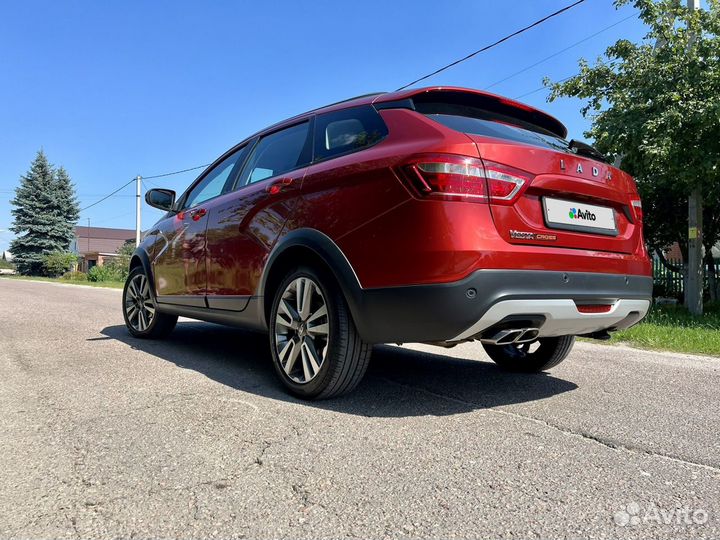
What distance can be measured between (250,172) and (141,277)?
7.22 feet

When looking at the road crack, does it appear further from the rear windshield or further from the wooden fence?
the wooden fence

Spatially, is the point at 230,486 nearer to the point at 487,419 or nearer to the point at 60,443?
the point at 60,443

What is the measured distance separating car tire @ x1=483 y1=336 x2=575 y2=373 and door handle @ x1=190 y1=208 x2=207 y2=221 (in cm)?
255

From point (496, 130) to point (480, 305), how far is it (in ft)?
3.54

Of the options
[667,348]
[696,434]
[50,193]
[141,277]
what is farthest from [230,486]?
[50,193]

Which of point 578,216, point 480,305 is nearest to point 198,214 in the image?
point 480,305

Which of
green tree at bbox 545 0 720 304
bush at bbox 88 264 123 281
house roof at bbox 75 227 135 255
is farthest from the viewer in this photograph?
house roof at bbox 75 227 135 255

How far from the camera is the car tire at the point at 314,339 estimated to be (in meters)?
2.88

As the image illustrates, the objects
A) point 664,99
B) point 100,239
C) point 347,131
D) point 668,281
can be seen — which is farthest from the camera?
point 100,239

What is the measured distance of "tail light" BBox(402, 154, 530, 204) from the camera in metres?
2.54

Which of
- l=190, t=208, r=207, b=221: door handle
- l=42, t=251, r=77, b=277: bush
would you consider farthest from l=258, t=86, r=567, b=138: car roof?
l=42, t=251, r=77, b=277: bush

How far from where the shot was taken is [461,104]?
307 cm

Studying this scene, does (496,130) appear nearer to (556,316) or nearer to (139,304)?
(556,316)

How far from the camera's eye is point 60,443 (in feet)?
7.95
